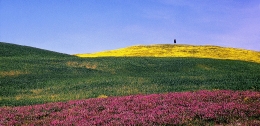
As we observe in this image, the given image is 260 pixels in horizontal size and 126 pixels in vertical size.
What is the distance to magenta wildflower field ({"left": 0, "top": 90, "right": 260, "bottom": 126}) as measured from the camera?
11.5 meters

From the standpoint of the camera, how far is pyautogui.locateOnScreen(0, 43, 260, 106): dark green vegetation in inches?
928

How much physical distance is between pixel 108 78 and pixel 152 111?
1975cm

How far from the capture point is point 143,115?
39.5 feet

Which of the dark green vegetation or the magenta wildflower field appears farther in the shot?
the dark green vegetation

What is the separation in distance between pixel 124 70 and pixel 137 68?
2292 mm

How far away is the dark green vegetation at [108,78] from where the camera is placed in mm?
23562

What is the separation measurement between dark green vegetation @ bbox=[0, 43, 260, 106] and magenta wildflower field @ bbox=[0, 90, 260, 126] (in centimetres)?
591

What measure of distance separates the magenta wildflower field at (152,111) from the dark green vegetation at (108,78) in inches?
233

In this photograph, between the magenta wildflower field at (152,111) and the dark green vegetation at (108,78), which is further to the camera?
the dark green vegetation at (108,78)

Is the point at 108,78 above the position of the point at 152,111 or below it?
below

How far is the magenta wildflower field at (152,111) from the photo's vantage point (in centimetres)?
1155

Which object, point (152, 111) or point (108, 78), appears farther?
point (108, 78)

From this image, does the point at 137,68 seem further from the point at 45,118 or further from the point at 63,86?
the point at 45,118

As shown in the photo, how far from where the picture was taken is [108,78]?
32.3m
